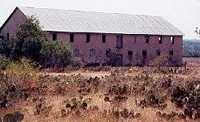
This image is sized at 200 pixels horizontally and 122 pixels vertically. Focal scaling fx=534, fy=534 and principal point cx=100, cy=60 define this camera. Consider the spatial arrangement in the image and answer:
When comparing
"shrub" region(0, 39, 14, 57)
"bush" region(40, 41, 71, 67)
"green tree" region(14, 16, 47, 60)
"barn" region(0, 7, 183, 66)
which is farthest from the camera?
"barn" region(0, 7, 183, 66)

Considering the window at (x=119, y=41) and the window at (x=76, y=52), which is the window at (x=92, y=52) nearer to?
the window at (x=76, y=52)

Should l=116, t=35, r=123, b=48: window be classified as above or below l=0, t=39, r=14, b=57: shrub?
above

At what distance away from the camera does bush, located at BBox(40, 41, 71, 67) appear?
47969 millimetres

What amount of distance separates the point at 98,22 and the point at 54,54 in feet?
49.9

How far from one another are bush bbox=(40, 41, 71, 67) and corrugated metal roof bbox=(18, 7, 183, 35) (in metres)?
6.78

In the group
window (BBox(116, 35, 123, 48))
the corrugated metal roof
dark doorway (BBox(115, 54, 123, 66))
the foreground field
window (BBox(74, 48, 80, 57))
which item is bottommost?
the foreground field

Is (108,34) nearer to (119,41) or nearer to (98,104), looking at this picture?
(119,41)

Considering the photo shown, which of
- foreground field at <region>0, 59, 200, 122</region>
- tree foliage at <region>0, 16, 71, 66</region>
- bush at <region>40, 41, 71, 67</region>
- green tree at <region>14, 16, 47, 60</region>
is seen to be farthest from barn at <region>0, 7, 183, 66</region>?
foreground field at <region>0, 59, 200, 122</region>

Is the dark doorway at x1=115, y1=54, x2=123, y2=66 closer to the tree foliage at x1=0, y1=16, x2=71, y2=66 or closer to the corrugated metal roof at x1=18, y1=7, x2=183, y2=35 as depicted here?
the corrugated metal roof at x1=18, y1=7, x2=183, y2=35

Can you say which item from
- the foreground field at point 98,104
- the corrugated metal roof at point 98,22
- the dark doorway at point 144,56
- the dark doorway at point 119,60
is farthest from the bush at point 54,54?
the foreground field at point 98,104

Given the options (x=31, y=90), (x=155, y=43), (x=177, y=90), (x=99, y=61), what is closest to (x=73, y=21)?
(x=99, y=61)

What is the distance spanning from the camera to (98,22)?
6275 centimetres

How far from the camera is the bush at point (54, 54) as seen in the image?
47969 millimetres

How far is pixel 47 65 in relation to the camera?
48938 mm
